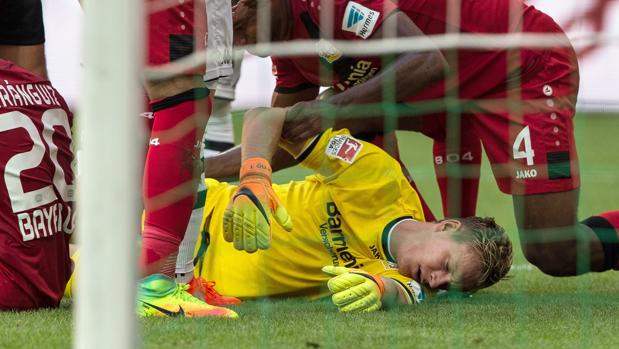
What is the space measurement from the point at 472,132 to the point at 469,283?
1.00 m

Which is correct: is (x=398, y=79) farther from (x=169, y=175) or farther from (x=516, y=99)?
(x=169, y=175)

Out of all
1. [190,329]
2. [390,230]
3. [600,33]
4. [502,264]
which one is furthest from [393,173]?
[600,33]

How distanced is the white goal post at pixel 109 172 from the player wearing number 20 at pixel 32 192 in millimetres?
1099

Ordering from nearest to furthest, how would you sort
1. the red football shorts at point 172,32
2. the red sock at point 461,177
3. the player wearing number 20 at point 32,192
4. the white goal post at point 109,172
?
the white goal post at point 109,172
the red football shorts at point 172,32
the player wearing number 20 at point 32,192
the red sock at point 461,177

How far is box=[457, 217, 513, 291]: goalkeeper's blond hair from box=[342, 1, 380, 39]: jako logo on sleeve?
572mm

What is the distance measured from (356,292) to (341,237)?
38 cm

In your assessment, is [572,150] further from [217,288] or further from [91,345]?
[91,345]

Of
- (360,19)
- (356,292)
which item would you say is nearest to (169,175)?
(356,292)

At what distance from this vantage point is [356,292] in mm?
2676

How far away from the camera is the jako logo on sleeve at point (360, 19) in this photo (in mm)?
3020

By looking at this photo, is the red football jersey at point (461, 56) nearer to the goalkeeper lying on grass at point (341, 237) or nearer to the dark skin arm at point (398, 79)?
the dark skin arm at point (398, 79)

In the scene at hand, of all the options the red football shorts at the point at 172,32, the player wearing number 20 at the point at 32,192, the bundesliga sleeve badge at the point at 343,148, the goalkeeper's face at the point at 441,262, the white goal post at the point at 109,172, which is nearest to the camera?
the white goal post at the point at 109,172

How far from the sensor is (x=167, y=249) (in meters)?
2.56

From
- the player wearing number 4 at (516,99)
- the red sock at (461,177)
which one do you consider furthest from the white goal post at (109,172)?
the red sock at (461,177)
